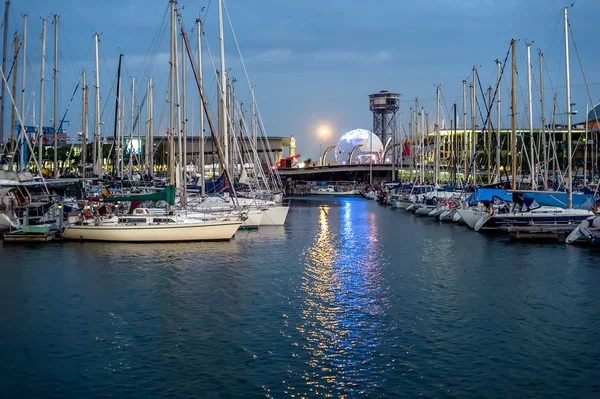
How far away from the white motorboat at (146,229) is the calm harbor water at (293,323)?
3.67 ft

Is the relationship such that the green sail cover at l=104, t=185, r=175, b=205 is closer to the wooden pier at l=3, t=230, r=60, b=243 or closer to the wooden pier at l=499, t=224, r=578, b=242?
the wooden pier at l=3, t=230, r=60, b=243

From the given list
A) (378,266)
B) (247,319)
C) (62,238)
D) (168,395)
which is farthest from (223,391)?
(62,238)

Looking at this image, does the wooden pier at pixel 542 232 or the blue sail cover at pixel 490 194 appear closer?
the wooden pier at pixel 542 232

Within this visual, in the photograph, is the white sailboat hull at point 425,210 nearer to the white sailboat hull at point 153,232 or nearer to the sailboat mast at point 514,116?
the sailboat mast at point 514,116

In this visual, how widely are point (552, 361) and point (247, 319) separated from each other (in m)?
10.7

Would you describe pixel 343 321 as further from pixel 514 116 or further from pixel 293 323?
pixel 514 116

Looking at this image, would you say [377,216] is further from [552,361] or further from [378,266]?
[552,361]

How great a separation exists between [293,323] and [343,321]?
6.37 feet

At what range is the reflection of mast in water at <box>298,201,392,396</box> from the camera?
64.6ft

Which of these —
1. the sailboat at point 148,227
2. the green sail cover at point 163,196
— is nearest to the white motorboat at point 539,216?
the sailboat at point 148,227

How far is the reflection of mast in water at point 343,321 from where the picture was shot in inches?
776

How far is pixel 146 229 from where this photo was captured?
4500 cm

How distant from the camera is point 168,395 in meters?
18.0

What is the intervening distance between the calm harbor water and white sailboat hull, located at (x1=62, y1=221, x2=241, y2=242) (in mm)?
1037
